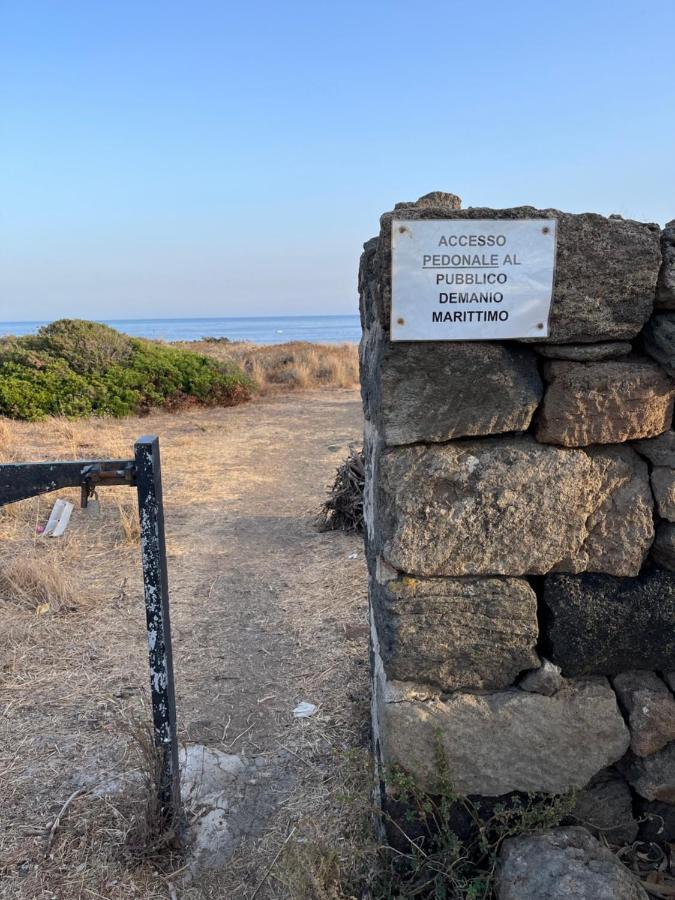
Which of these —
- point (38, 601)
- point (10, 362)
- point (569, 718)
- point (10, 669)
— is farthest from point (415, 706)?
point (10, 362)

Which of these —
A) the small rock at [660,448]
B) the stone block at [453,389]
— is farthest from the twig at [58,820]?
the small rock at [660,448]

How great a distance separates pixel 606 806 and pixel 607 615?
2.23ft

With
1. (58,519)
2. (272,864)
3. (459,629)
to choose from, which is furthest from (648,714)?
(58,519)

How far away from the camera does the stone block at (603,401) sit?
1893 mm

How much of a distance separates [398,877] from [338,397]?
1229 centimetres

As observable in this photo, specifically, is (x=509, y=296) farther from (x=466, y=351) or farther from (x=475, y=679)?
(x=475, y=679)

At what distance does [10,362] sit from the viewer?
11836mm

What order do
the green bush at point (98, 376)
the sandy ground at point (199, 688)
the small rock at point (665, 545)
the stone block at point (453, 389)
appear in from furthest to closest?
the green bush at point (98, 376)
the sandy ground at point (199, 688)
the small rock at point (665, 545)
the stone block at point (453, 389)

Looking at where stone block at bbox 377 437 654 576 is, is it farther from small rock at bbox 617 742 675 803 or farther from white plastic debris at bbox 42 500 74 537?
white plastic debris at bbox 42 500 74 537

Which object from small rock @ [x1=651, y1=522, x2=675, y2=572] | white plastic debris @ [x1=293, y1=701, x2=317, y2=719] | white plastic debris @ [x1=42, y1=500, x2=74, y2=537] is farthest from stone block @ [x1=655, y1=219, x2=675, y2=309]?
white plastic debris @ [x1=42, y1=500, x2=74, y2=537]

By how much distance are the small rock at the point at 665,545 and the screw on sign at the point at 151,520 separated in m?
1.54

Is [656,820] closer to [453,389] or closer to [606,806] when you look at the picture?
[606,806]

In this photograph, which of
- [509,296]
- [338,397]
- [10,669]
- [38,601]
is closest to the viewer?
[509,296]

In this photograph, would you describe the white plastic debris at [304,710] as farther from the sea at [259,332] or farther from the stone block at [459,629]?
the sea at [259,332]
